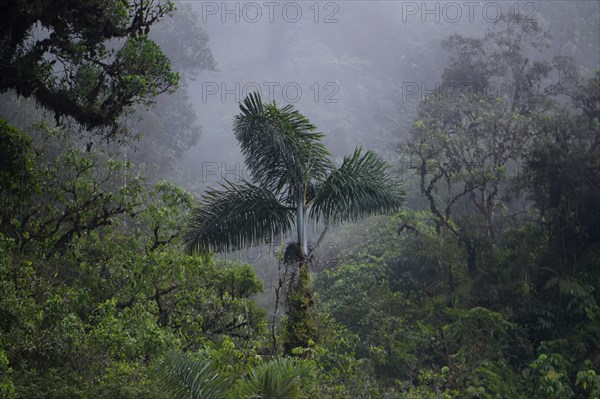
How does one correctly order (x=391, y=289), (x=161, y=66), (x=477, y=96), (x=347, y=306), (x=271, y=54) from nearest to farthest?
1. (x=161, y=66)
2. (x=347, y=306)
3. (x=391, y=289)
4. (x=477, y=96)
5. (x=271, y=54)

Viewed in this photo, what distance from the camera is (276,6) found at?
73812 millimetres

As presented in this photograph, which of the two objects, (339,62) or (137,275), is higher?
(339,62)

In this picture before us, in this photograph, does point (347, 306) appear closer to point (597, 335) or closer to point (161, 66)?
point (597, 335)

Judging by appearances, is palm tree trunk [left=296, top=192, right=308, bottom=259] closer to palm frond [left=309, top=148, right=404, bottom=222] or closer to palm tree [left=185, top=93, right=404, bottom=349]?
palm tree [left=185, top=93, right=404, bottom=349]

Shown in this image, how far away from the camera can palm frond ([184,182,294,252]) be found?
11.9 m

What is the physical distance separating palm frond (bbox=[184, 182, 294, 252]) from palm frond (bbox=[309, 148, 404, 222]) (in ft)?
2.11

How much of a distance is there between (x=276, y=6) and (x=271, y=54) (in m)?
7.21

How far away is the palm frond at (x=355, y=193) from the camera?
481 inches

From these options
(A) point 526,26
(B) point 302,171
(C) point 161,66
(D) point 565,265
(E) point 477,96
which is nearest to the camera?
(C) point 161,66

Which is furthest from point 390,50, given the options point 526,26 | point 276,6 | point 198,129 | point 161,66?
point 161,66

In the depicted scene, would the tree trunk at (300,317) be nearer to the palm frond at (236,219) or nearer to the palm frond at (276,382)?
the palm frond at (236,219)

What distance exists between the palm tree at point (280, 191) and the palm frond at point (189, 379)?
4.90 metres

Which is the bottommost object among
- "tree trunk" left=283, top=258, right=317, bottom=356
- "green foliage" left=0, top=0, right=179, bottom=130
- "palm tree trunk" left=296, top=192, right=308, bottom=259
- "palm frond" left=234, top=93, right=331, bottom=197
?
"tree trunk" left=283, top=258, right=317, bottom=356

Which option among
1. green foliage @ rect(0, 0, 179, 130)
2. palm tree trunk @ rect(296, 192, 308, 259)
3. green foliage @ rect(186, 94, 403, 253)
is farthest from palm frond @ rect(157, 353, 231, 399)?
green foliage @ rect(186, 94, 403, 253)
